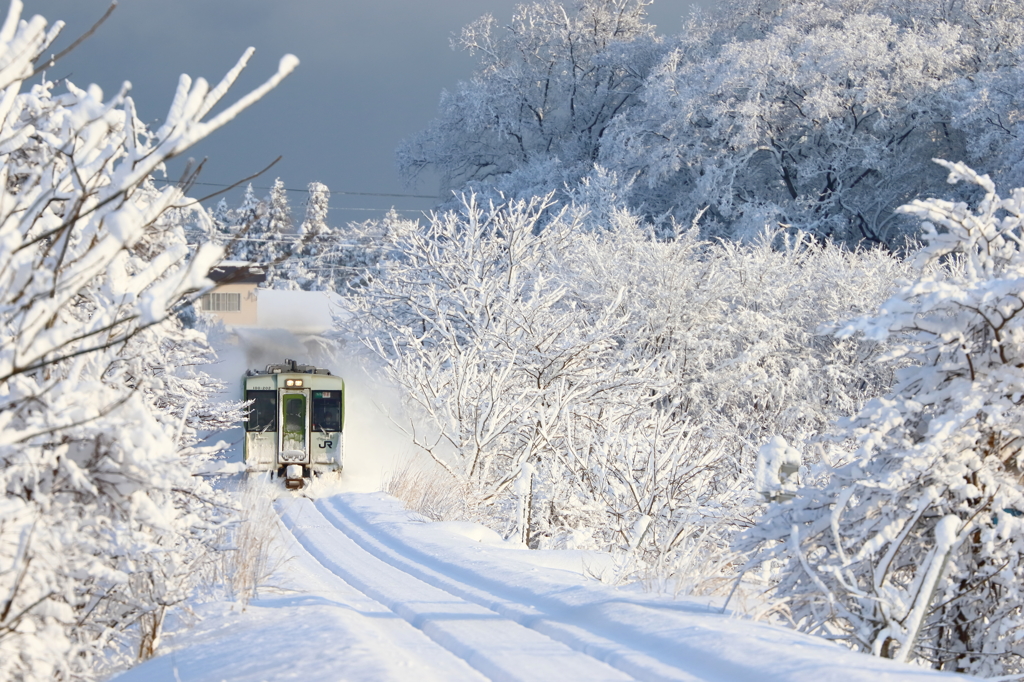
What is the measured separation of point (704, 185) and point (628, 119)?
8349mm

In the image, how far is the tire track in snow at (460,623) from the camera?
500 centimetres

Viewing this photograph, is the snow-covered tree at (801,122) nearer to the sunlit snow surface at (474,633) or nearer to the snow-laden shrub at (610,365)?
the snow-laden shrub at (610,365)

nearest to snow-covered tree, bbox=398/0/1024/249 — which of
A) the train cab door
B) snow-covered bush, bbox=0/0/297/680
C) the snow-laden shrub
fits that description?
the snow-laden shrub

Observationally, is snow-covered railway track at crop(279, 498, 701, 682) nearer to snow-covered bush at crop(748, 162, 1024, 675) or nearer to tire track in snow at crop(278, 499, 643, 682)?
tire track in snow at crop(278, 499, 643, 682)

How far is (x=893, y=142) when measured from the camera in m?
33.8

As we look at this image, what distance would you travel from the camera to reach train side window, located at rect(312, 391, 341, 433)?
18.8m

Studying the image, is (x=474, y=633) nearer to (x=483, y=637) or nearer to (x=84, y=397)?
(x=483, y=637)

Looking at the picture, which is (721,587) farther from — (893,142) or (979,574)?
(893,142)

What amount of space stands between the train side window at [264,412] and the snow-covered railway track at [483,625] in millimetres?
8763

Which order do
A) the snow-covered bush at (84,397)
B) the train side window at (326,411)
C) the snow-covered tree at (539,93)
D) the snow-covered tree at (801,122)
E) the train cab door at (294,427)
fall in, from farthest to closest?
the snow-covered tree at (539,93)
the snow-covered tree at (801,122)
the train side window at (326,411)
the train cab door at (294,427)
the snow-covered bush at (84,397)

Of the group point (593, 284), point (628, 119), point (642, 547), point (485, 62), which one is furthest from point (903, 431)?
point (485, 62)

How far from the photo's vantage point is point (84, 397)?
3479 mm

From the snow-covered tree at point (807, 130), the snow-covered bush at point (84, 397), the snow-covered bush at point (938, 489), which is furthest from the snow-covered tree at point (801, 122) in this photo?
the snow-covered bush at point (84, 397)

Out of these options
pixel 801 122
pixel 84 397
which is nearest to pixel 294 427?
pixel 84 397
